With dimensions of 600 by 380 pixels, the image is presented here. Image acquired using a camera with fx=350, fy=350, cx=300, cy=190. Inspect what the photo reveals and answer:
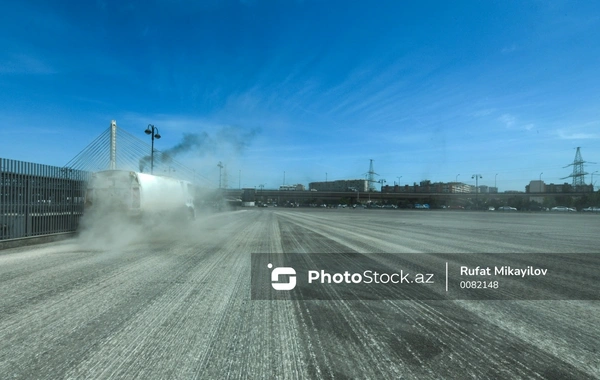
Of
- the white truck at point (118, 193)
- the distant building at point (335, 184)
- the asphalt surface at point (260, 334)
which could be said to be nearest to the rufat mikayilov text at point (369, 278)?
the asphalt surface at point (260, 334)

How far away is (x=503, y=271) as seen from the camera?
24.0ft

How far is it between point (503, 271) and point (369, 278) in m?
3.04

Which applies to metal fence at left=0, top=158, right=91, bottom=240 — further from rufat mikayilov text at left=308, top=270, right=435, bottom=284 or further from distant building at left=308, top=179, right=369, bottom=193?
distant building at left=308, top=179, right=369, bottom=193

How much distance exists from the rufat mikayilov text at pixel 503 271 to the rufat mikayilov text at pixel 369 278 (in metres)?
0.99

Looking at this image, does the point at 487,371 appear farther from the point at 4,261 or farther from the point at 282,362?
the point at 4,261

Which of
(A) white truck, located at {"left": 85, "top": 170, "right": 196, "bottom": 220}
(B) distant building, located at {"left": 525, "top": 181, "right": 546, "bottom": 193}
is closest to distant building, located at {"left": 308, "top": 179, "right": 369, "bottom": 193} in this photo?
(B) distant building, located at {"left": 525, "top": 181, "right": 546, "bottom": 193}

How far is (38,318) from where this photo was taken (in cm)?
423

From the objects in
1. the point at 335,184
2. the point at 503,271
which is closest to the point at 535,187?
the point at 335,184

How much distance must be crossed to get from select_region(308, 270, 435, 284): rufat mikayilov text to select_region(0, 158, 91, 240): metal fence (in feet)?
31.9

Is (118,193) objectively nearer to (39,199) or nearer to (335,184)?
(39,199)

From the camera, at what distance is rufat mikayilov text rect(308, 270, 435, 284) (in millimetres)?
6340

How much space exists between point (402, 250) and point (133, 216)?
9.67 meters

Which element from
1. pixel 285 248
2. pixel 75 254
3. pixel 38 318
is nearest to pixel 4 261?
pixel 75 254

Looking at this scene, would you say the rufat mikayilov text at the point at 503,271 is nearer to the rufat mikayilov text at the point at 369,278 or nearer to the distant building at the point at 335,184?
the rufat mikayilov text at the point at 369,278
